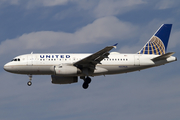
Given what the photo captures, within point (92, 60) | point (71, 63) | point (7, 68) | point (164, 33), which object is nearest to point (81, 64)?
point (71, 63)

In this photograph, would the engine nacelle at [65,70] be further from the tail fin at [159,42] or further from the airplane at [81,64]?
the tail fin at [159,42]

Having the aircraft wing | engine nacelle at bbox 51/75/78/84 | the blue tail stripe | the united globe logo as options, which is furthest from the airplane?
the blue tail stripe

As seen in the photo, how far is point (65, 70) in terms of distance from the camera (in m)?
44.1

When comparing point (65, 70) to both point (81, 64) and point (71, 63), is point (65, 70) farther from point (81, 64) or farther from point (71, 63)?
point (81, 64)

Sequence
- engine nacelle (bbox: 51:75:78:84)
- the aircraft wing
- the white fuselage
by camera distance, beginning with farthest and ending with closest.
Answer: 1. engine nacelle (bbox: 51:75:78:84)
2. the white fuselage
3. the aircraft wing

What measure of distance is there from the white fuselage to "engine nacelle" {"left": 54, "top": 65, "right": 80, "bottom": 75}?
66 cm

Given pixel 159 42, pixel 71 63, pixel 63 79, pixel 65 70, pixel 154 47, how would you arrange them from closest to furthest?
1. pixel 65 70
2. pixel 71 63
3. pixel 63 79
4. pixel 154 47
5. pixel 159 42

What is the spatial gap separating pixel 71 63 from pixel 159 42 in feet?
44.2

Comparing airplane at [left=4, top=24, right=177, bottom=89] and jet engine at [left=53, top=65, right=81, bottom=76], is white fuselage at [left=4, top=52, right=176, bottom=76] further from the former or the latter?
jet engine at [left=53, top=65, right=81, bottom=76]

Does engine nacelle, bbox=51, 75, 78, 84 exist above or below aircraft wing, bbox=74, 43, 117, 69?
below

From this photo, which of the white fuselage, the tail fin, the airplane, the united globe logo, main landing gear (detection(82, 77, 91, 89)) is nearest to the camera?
the airplane

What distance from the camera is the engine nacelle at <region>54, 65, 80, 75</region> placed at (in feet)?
144

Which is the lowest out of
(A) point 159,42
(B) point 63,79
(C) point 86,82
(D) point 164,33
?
(C) point 86,82

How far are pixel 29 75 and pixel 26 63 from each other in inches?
68.5
